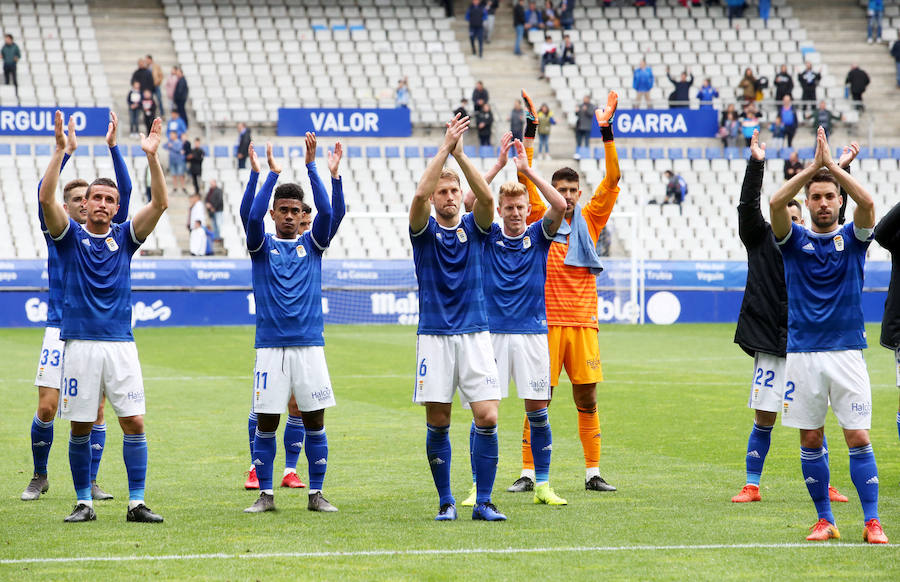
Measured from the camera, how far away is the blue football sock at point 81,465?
7438mm

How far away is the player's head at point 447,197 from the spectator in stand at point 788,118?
1173 inches

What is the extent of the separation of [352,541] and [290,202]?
7.51ft

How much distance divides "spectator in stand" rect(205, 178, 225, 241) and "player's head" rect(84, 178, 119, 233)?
76.6 ft

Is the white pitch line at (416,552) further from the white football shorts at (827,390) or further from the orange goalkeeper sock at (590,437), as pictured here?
the orange goalkeeper sock at (590,437)

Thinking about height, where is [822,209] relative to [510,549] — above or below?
above

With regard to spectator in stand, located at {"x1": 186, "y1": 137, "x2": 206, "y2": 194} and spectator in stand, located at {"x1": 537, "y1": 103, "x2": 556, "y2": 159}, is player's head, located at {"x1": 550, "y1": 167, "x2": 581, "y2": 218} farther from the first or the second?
spectator in stand, located at {"x1": 537, "y1": 103, "x2": 556, "y2": 159}

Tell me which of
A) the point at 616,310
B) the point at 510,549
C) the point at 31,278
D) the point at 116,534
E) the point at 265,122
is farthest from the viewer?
the point at 265,122

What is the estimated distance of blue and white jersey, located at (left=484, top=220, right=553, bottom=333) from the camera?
7977 mm

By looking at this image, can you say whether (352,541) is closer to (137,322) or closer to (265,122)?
(137,322)

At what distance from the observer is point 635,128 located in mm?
35906

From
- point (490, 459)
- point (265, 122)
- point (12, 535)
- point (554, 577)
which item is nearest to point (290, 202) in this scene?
point (490, 459)

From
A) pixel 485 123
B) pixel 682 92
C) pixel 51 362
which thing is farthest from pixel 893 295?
pixel 682 92

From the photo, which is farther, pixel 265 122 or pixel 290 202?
pixel 265 122

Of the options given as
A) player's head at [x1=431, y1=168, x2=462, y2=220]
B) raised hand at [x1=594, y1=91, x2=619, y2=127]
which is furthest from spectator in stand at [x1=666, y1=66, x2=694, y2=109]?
player's head at [x1=431, y1=168, x2=462, y2=220]
